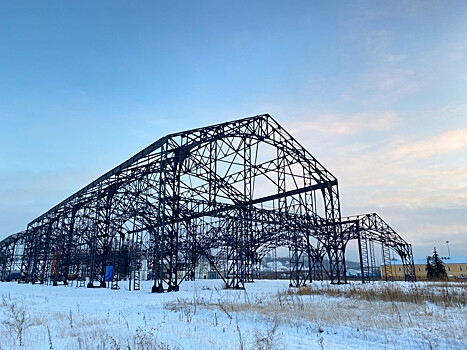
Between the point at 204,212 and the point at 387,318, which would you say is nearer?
the point at 387,318

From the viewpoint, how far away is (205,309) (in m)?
10.5

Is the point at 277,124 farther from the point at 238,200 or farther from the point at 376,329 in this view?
the point at 376,329

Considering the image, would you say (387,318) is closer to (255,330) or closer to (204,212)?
(255,330)

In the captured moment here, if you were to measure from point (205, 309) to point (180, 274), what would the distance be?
5152cm

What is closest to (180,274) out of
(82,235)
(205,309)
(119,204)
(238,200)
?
(82,235)

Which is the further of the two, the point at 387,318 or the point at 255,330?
the point at 387,318

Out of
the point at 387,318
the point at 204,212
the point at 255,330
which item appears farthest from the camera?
the point at 204,212

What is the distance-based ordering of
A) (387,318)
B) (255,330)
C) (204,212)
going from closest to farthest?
1. (255,330)
2. (387,318)
3. (204,212)

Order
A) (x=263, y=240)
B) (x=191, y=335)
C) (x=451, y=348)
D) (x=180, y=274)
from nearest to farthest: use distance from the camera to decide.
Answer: (x=451, y=348), (x=191, y=335), (x=263, y=240), (x=180, y=274)

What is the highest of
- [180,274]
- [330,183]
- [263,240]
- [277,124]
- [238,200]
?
[277,124]

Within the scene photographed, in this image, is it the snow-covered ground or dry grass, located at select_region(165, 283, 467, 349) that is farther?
dry grass, located at select_region(165, 283, 467, 349)

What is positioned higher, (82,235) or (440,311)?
(82,235)

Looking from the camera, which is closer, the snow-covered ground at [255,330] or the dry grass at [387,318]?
the snow-covered ground at [255,330]

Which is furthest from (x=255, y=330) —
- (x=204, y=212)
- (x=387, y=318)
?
(x=204, y=212)
